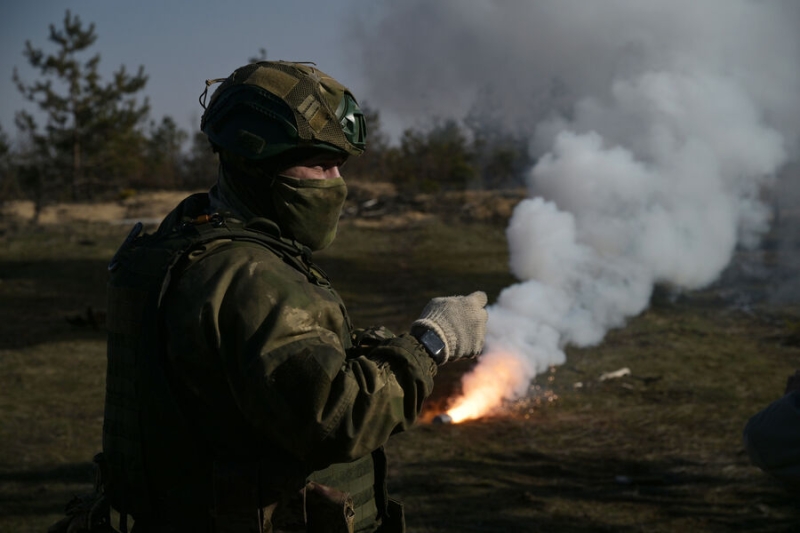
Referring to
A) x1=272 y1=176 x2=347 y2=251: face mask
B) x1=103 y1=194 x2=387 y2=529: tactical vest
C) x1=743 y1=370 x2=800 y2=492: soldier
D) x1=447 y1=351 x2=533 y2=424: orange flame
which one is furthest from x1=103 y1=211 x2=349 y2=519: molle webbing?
x1=447 y1=351 x2=533 y2=424: orange flame

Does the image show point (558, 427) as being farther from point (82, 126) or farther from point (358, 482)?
point (82, 126)

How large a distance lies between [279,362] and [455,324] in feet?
2.13

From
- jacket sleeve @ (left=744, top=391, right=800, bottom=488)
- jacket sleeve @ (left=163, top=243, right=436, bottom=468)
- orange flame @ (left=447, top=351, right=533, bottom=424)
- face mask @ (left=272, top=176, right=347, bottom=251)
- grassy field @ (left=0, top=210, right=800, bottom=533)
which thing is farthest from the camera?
orange flame @ (left=447, top=351, right=533, bottom=424)

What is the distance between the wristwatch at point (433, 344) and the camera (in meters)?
2.28

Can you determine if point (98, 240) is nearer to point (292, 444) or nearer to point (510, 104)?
point (510, 104)

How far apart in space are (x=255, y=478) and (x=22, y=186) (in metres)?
26.2

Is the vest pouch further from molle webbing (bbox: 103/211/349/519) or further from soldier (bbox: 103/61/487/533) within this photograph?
molle webbing (bbox: 103/211/349/519)

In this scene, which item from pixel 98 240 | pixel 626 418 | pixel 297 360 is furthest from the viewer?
pixel 98 240

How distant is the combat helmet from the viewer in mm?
2342

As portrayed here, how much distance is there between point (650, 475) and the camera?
6465 millimetres

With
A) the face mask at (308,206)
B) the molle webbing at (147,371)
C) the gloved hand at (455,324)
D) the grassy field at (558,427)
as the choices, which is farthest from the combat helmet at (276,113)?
the grassy field at (558,427)

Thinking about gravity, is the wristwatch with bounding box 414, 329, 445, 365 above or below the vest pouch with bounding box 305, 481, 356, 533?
above

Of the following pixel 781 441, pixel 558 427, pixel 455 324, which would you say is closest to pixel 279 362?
pixel 455 324

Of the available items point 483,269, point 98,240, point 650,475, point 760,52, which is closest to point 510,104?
point 483,269
